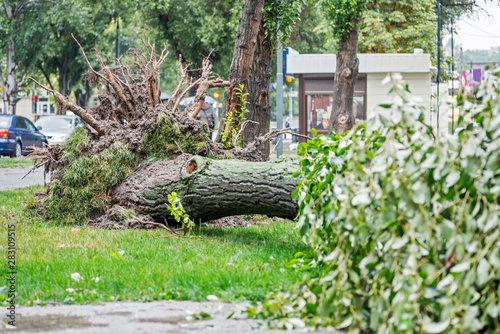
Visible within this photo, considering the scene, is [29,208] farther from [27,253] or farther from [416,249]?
[416,249]

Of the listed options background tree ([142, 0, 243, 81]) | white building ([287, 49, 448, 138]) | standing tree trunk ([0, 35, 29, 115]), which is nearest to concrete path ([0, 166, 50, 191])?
white building ([287, 49, 448, 138])

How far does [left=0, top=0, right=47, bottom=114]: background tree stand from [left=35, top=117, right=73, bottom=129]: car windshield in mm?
4990

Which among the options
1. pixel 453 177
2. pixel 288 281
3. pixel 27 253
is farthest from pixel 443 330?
pixel 27 253

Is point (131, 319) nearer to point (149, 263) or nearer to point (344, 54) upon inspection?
point (149, 263)

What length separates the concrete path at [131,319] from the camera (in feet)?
12.1

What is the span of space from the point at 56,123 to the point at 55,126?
12.1 inches

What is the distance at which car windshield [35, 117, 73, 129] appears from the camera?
28.8m

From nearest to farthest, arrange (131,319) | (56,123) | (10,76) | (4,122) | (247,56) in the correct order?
(131,319)
(247,56)
(4,122)
(56,123)
(10,76)

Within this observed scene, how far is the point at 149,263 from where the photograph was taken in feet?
17.6

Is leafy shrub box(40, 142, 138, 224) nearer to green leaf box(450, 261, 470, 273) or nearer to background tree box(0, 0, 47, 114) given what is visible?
green leaf box(450, 261, 470, 273)

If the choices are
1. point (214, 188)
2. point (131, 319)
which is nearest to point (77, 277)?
point (131, 319)

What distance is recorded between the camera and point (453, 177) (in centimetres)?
337

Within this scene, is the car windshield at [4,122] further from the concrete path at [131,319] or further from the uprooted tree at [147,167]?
the concrete path at [131,319]

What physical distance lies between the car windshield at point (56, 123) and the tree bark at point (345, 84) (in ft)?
50.0
